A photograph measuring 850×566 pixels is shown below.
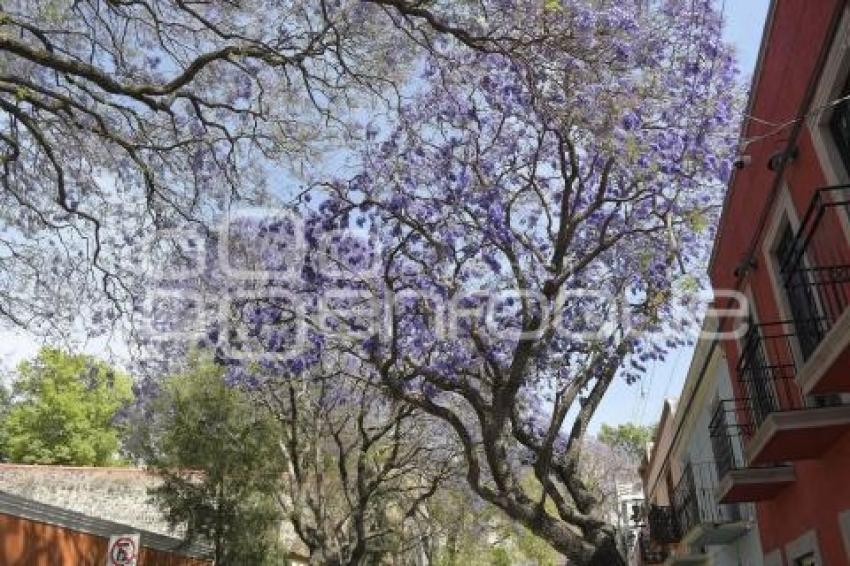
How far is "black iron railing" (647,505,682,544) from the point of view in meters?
16.6

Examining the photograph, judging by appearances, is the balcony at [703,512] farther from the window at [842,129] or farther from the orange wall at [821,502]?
the window at [842,129]

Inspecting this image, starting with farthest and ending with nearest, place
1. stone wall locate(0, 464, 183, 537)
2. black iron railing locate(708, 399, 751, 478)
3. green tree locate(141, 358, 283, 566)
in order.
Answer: stone wall locate(0, 464, 183, 537) → green tree locate(141, 358, 283, 566) → black iron railing locate(708, 399, 751, 478)

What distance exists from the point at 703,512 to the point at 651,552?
19.1 feet

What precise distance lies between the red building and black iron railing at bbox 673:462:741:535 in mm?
3380

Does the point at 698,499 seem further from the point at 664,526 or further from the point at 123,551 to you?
the point at 123,551

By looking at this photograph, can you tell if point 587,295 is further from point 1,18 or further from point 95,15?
point 1,18

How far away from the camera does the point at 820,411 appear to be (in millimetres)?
7059

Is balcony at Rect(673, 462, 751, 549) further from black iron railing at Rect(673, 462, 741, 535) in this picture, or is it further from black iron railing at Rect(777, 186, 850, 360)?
black iron railing at Rect(777, 186, 850, 360)

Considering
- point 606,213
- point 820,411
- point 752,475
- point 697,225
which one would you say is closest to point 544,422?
point 606,213

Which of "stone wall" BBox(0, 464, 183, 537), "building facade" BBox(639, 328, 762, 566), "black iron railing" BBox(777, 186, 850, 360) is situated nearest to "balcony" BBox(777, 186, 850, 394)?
"black iron railing" BBox(777, 186, 850, 360)

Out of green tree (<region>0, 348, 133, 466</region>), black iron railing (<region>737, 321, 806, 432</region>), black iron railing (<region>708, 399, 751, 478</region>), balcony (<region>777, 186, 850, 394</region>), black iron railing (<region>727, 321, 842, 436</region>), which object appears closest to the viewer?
balcony (<region>777, 186, 850, 394</region>)

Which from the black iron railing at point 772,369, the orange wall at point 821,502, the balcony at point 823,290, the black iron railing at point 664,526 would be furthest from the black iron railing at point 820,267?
the black iron railing at point 664,526

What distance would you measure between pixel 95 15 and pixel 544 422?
31.6 feet

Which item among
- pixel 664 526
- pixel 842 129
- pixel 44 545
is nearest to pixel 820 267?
pixel 842 129
